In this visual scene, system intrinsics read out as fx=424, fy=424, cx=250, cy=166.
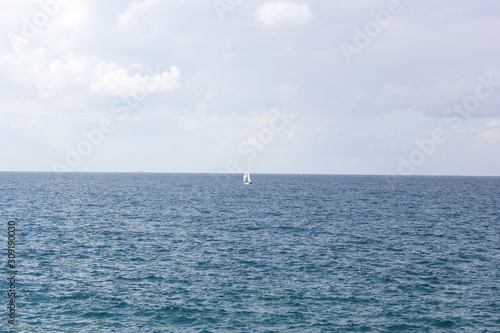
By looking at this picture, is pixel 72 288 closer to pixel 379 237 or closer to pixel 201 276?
pixel 201 276

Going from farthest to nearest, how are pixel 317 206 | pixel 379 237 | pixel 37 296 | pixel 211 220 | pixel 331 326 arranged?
pixel 317 206 → pixel 211 220 → pixel 379 237 → pixel 37 296 → pixel 331 326

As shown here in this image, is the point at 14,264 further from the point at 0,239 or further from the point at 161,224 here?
the point at 161,224

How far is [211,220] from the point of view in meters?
91.6

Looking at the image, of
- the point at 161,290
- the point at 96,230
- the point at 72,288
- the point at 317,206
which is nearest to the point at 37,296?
the point at 72,288

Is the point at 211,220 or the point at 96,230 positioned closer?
the point at 96,230

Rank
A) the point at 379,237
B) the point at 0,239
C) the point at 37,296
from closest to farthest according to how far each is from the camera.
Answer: the point at 37,296 → the point at 0,239 → the point at 379,237

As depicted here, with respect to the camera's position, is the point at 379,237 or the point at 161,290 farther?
the point at 379,237

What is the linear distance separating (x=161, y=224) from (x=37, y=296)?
45476 millimetres

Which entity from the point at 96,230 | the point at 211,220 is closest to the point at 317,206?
the point at 211,220

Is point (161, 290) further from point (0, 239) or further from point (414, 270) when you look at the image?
point (0, 239)

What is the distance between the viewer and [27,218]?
87.7 m

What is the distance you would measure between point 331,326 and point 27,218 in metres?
74.3

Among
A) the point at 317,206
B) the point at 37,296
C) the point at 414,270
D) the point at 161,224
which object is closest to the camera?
the point at 37,296

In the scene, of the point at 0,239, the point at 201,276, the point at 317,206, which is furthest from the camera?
the point at 317,206
